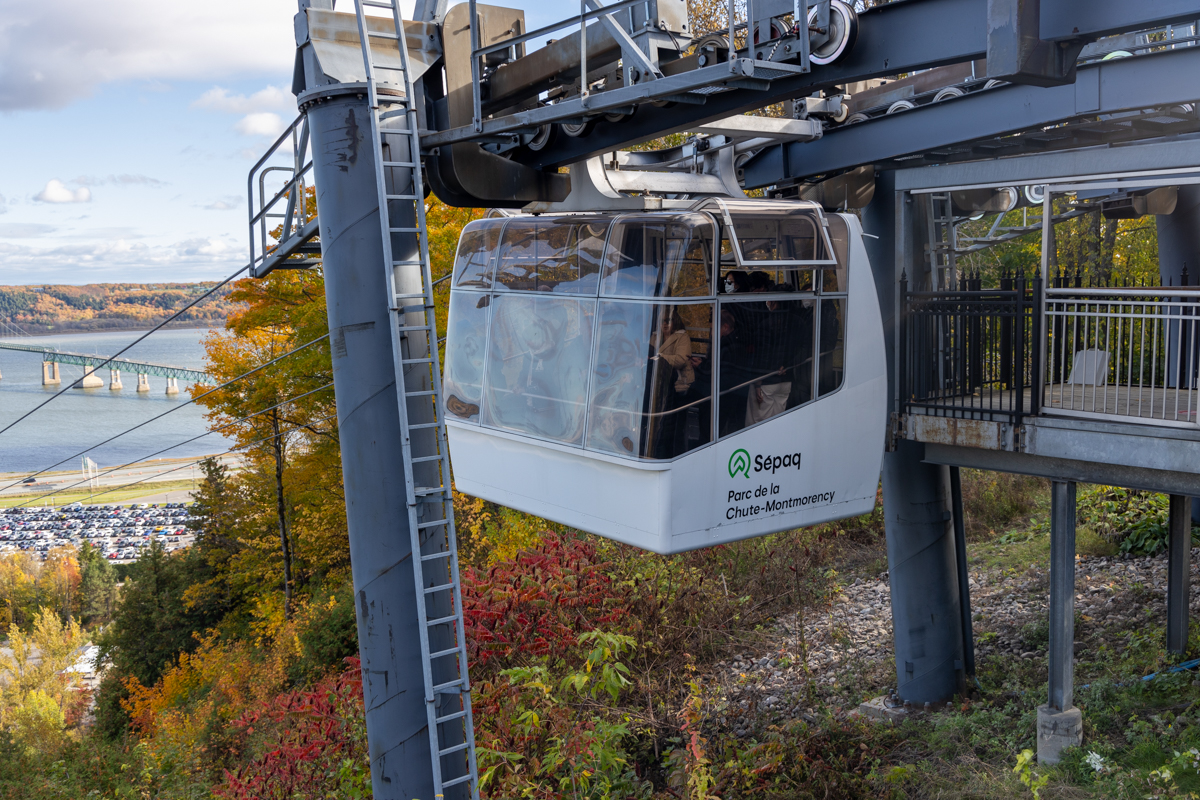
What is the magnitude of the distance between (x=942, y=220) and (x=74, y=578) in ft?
201

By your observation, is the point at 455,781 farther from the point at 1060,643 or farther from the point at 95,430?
the point at 95,430

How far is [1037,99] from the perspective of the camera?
7.67 meters

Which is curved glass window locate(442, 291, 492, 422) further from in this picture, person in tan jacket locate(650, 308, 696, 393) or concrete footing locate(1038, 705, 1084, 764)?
concrete footing locate(1038, 705, 1084, 764)

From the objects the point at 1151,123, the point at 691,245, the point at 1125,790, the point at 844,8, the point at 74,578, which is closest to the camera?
the point at 844,8

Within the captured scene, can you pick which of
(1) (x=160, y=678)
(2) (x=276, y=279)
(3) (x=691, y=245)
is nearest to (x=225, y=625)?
(1) (x=160, y=678)

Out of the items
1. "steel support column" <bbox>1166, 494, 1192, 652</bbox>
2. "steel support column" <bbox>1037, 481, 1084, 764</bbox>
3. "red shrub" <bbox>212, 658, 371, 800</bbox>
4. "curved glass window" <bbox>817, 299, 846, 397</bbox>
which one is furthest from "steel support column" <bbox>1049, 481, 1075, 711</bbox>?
"red shrub" <bbox>212, 658, 371, 800</bbox>

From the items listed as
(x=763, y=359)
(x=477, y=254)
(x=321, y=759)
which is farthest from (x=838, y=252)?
(x=321, y=759)

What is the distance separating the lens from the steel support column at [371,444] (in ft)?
24.4

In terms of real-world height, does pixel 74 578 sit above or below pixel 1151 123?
below

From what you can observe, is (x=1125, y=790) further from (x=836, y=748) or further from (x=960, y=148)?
(x=960, y=148)

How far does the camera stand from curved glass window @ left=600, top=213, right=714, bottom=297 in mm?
6621

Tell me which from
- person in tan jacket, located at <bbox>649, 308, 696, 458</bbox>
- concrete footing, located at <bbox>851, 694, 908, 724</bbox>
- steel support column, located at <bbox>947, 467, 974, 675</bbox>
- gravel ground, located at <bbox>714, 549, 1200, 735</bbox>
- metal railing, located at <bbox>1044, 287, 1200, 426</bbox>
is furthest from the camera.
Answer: gravel ground, located at <bbox>714, 549, 1200, 735</bbox>

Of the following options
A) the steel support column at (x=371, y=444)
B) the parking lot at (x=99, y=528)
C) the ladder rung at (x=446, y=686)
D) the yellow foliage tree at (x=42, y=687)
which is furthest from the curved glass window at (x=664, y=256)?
the parking lot at (x=99, y=528)

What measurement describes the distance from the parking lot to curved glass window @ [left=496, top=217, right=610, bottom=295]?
217ft
